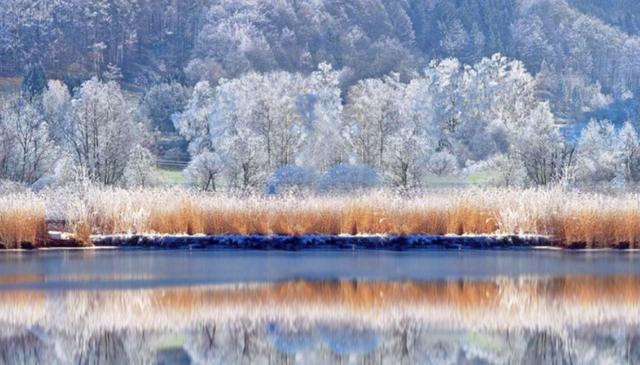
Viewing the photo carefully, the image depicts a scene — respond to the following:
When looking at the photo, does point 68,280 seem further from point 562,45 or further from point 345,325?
point 562,45

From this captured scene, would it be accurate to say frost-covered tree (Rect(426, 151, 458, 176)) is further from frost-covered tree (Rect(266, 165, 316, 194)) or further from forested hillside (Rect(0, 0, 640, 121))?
forested hillside (Rect(0, 0, 640, 121))

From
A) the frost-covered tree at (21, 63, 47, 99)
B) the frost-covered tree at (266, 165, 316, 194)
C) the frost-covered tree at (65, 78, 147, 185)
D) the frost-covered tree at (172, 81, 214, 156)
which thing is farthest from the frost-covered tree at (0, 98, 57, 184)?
the frost-covered tree at (21, 63, 47, 99)

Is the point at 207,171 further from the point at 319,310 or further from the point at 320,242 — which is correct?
the point at 319,310

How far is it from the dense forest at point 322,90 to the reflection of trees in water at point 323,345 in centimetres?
2182

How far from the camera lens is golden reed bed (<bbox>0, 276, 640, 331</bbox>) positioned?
14.6m

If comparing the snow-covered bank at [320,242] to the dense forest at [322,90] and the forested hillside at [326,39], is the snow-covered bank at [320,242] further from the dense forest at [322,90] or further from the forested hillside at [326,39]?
the forested hillside at [326,39]

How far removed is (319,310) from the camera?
15.5 m

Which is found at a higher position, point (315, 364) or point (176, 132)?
point (176, 132)

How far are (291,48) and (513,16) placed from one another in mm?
24890

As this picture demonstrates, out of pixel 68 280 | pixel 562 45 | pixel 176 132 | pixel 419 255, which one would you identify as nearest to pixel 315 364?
pixel 68 280

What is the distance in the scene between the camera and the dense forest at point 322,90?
52.1m

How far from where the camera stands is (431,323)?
14.4 metres

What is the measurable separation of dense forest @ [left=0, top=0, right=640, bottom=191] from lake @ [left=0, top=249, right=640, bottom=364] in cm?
1528

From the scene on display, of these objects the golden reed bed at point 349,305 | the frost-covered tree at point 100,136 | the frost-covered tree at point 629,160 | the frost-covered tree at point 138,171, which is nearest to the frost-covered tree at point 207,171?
the frost-covered tree at point 138,171
